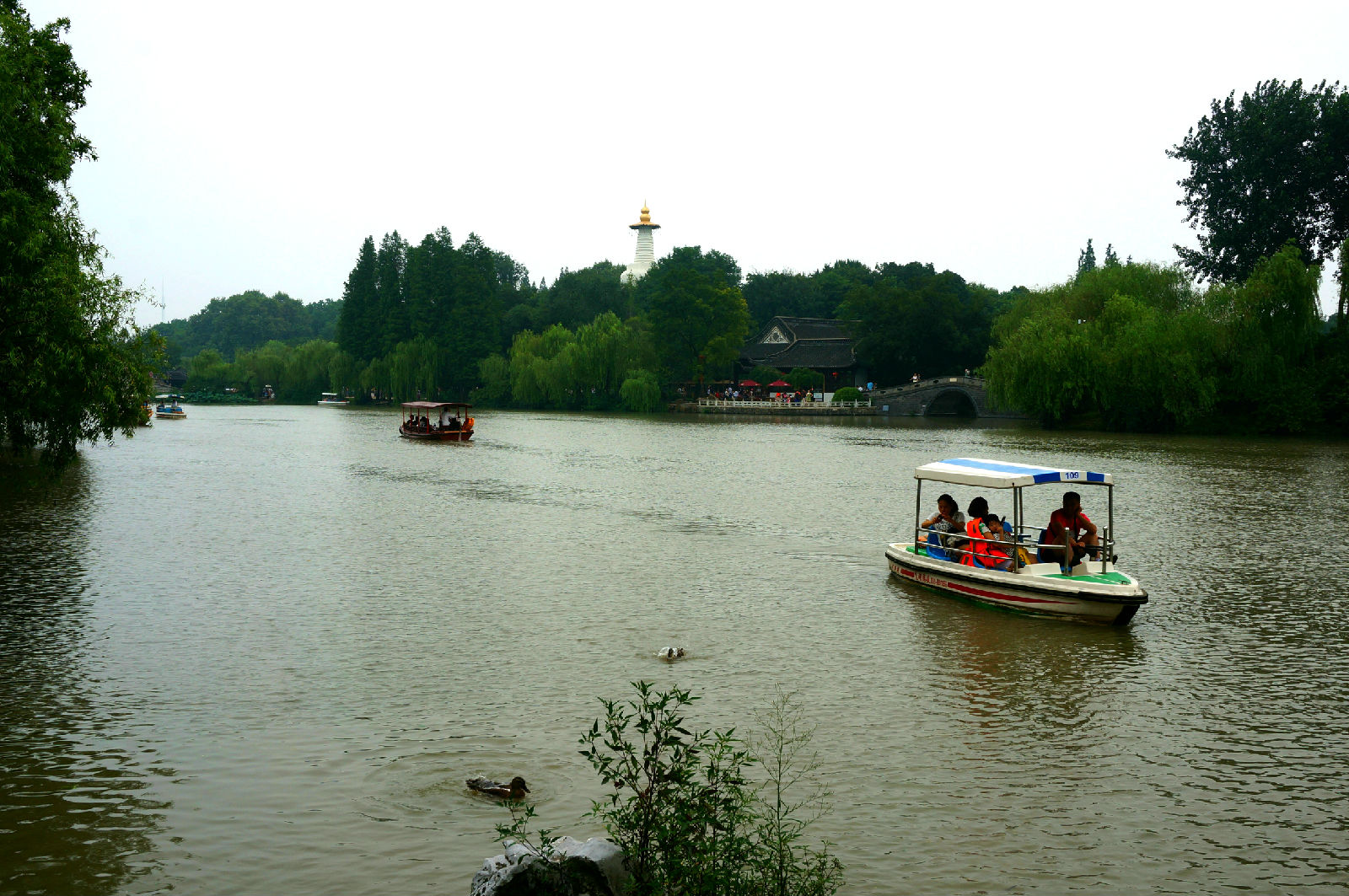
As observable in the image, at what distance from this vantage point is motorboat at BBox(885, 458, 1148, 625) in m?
14.9

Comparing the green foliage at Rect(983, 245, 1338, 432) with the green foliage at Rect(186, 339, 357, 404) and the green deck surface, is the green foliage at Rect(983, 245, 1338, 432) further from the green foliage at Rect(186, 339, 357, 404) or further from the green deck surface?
the green foliage at Rect(186, 339, 357, 404)

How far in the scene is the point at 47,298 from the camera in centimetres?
1780

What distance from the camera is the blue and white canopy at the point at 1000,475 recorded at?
638 inches

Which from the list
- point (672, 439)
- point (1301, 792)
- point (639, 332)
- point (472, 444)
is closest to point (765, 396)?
point (639, 332)

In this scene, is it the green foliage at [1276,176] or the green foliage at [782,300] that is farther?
the green foliage at [782,300]

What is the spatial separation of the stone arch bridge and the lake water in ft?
182

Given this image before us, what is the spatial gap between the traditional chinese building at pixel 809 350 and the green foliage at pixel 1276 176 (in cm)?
3525

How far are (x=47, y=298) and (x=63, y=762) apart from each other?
10967mm

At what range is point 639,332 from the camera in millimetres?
102250

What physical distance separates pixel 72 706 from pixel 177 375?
167431 millimetres

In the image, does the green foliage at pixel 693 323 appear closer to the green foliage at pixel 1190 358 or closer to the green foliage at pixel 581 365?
the green foliage at pixel 581 365

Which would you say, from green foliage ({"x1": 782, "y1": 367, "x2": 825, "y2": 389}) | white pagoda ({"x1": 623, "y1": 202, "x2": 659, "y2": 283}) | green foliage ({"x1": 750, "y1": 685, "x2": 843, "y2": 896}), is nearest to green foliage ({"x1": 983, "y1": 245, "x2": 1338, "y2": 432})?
green foliage ({"x1": 782, "y1": 367, "x2": 825, "y2": 389})

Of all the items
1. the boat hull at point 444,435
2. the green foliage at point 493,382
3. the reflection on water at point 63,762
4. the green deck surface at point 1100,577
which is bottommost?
the reflection on water at point 63,762

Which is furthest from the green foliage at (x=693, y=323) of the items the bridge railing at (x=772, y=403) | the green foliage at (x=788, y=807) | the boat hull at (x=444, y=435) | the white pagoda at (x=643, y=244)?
the green foliage at (x=788, y=807)
